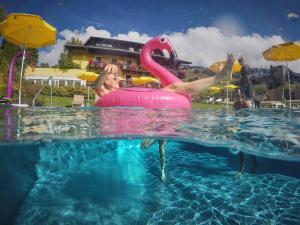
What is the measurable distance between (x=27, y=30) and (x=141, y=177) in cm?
1022

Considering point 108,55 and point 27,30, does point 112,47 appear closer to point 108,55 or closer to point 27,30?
point 108,55

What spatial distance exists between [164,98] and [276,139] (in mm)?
2558

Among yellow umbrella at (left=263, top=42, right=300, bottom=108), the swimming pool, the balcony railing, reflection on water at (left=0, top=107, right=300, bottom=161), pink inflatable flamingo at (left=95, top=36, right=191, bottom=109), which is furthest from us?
the balcony railing

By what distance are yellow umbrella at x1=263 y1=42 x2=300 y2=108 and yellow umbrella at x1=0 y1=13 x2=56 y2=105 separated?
1271 cm

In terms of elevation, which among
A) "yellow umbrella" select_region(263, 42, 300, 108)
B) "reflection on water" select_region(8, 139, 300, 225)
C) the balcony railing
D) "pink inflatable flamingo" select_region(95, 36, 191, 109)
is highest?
the balcony railing

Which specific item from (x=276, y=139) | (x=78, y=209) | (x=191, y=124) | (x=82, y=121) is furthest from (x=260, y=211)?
(x=82, y=121)

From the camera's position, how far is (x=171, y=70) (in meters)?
7.80

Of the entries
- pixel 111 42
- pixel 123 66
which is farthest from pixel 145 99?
pixel 111 42

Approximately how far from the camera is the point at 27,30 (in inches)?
527

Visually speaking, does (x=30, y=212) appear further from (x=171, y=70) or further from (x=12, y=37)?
(x=12, y=37)

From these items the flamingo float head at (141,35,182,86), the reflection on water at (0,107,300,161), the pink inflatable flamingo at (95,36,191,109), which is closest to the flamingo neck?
the flamingo float head at (141,35,182,86)

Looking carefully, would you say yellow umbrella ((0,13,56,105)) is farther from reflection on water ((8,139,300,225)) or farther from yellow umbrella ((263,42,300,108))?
yellow umbrella ((263,42,300,108))

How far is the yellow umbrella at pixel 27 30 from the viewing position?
12.7 meters

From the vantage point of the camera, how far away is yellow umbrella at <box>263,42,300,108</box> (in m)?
15.8
